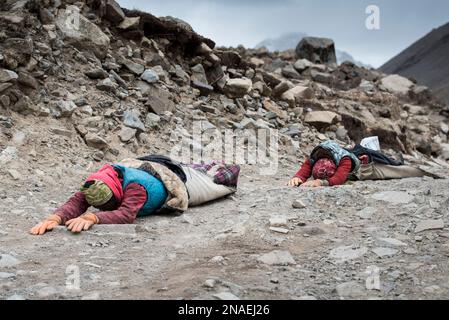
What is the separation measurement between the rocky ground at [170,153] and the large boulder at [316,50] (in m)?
6.55

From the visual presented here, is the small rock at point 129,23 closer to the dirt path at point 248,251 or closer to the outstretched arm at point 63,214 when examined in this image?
the dirt path at point 248,251

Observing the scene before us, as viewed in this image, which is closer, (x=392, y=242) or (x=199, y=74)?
(x=392, y=242)

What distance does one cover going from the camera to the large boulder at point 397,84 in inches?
714

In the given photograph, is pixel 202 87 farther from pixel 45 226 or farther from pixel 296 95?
pixel 45 226

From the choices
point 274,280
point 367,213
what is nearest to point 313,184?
point 367,213

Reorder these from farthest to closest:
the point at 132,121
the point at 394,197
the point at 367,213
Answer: the point at 132,121 → the point at 394,197 → the point at 367,213

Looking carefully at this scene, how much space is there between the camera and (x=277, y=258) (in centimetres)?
312

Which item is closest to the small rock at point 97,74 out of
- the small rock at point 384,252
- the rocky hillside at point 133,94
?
the rocky hillside at point 133,94

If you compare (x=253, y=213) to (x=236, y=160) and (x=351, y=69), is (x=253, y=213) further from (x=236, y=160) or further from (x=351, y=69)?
(x=351, y=69)

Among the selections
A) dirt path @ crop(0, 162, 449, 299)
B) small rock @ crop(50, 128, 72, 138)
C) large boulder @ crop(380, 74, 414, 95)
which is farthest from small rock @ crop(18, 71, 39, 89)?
large boulder @ crop(380, 74, 414, 95)

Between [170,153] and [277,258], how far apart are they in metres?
3.97

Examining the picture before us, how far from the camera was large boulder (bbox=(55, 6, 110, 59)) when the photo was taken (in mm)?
7281
